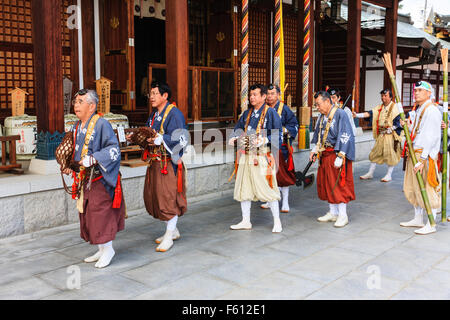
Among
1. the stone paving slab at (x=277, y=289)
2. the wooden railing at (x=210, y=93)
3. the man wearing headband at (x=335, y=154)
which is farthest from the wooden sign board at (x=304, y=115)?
the stone paving slab at (x=277, y=289)

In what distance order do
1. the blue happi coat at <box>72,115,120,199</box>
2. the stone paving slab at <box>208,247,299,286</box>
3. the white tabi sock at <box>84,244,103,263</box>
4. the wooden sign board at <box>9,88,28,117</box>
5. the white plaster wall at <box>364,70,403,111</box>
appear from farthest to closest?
the white plaster wall at <box>364,70,403,111</box>, the wooden sign board at <box>9,88,28,117</box>, the white tabi sock at <box>84,244,103,263</box>, the blue happi coat at <box>72,115,120,199</box>, the stone paving slab at <box>208,247,299,286</box>

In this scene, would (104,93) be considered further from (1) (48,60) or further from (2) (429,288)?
(2) (429,288)

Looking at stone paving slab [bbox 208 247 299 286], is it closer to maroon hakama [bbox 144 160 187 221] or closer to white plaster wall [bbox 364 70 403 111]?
maroon hakama [bbox 144 160 187 221]

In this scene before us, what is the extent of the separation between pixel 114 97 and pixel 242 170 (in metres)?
4.65

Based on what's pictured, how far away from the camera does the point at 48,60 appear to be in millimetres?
5586

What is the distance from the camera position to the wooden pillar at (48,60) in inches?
219

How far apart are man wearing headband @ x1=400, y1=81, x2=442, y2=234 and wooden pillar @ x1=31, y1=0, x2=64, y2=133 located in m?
4.31

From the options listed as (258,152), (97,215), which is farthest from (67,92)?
(97,215)

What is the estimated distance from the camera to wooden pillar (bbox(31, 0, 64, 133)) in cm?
556

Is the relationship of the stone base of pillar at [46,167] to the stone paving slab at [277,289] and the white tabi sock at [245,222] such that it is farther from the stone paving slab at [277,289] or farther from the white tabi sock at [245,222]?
the stone paving slab at [277,289]

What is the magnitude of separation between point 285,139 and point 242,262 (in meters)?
2.77

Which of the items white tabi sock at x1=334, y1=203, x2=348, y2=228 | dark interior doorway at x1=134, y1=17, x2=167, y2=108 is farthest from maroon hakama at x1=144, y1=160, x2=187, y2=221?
dark interior doorway at x1=134, y1=17, x2=167, y2=108

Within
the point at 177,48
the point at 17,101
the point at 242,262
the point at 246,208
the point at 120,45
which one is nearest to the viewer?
the point at 242,262

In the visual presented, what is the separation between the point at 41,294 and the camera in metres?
3.71
